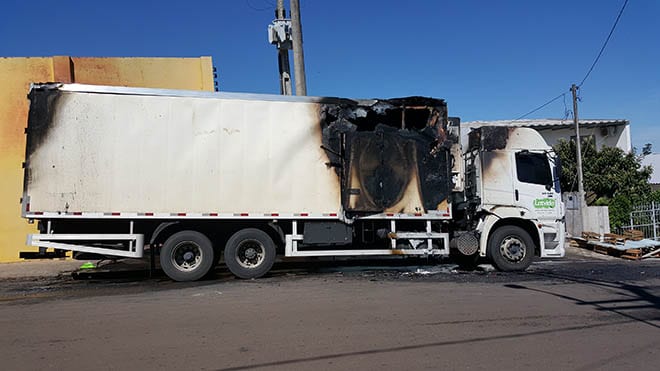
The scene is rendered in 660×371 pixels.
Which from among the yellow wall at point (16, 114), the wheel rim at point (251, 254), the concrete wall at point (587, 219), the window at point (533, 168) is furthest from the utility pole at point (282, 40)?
the concrete wall at point (587, 219)

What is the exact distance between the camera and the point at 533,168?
11.5 meters

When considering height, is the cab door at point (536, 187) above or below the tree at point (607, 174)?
below

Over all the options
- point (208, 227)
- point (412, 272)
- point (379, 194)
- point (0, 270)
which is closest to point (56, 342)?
point (208, 227)

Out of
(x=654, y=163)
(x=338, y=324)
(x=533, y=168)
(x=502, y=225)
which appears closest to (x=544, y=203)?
(x=533, y=168)

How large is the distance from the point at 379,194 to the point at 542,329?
5046 millimetres

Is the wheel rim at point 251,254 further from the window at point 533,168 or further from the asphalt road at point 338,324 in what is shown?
the window at point 533,168

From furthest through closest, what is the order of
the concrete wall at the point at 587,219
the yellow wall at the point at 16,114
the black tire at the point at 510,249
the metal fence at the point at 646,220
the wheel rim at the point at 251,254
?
1. the metal fence at the point at 646,220
2. the concrete wall at the point at 587,219
3. the yellow wall at the point at 16,114
4. the black tire at the point at 510,249
5. the wheel rim at the point at 251,254

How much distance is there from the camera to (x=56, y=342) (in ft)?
18.0

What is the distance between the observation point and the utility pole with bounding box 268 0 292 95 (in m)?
→ 15.3

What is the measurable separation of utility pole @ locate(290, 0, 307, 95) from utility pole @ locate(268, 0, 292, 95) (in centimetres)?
82

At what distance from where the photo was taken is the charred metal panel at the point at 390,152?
10500mm

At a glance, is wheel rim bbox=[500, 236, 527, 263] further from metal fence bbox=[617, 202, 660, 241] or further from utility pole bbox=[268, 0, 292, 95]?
metal fence bbox=[617, 202, 660, 241]

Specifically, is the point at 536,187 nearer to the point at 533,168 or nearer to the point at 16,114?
the point at 533,168

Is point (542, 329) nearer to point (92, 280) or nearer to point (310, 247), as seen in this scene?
point (310, 247)
